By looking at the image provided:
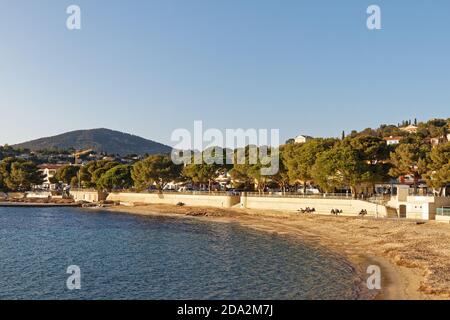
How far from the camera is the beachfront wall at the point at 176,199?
321ft

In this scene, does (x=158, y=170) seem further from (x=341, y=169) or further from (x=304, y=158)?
(x=341, y=169)

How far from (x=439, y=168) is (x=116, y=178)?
91196 mm

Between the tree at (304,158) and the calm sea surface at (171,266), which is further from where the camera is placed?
the tree at (304,158)

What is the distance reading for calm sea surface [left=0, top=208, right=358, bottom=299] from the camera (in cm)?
3066

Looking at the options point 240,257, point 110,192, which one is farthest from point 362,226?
point 110,192

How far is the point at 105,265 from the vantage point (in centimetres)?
4075

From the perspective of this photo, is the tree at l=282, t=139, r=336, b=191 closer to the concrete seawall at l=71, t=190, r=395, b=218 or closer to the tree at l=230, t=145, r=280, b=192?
the tree at l=230, t=145, r=280, b=192

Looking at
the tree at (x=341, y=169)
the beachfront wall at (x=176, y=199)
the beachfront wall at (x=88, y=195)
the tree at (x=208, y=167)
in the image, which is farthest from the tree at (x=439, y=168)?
the beachfront wall at (x=88, y=195)

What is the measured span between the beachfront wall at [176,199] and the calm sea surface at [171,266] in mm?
31236

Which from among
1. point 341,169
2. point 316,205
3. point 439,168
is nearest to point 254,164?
point 316,205

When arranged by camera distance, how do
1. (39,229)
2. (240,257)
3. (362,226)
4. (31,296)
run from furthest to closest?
(39,229) < (362,226) < (240,257) < (31,296)

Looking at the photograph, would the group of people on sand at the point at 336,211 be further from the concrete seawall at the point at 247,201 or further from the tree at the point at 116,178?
the tree at the point at 116,178
